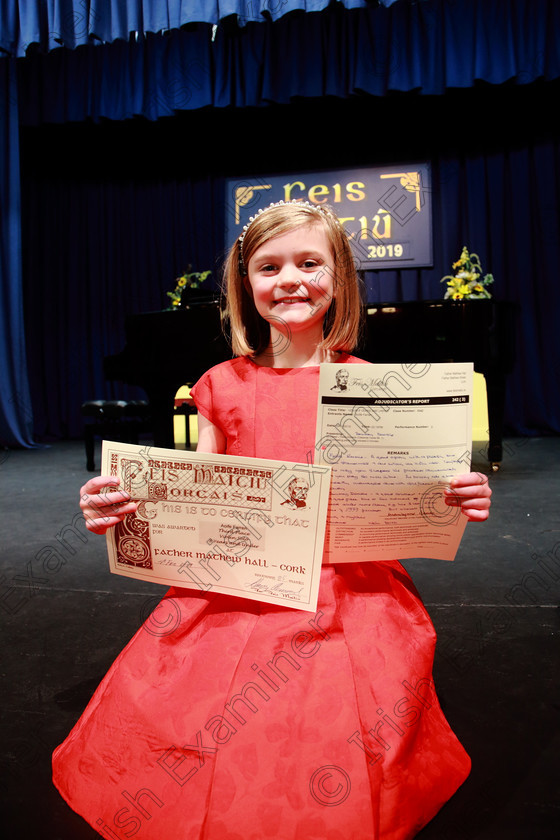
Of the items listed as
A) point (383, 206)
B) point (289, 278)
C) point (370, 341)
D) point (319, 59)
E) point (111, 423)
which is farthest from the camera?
point (383, 206)

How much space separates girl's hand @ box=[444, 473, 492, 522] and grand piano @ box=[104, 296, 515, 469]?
220cm

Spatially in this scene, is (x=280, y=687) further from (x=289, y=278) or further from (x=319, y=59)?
(x=319, y=59)

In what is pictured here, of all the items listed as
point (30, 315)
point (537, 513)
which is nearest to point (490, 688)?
point (537, 513)

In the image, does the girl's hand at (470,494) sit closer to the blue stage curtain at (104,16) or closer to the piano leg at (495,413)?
the piano leg at (495,413)

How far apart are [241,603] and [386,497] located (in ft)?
0.92

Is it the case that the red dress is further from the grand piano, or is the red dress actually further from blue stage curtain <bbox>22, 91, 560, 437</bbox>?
blue stage curtain <bbox>22, 91, 560, 437</bbox>

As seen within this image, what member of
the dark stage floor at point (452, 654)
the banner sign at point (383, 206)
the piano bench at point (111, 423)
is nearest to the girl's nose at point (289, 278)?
the dark stage floor at point (452, 654)

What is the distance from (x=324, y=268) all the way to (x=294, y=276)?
0.19ft

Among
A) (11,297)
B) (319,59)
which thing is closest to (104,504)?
(319,59)

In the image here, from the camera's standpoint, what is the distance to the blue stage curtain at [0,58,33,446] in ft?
16.5

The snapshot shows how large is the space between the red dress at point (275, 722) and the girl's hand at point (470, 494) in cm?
19

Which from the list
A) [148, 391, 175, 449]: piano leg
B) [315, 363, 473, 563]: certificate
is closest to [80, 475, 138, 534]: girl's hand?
[315, 363, 473, 563]: certificate

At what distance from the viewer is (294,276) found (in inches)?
39.0

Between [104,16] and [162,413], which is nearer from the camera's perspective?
[162,413]
